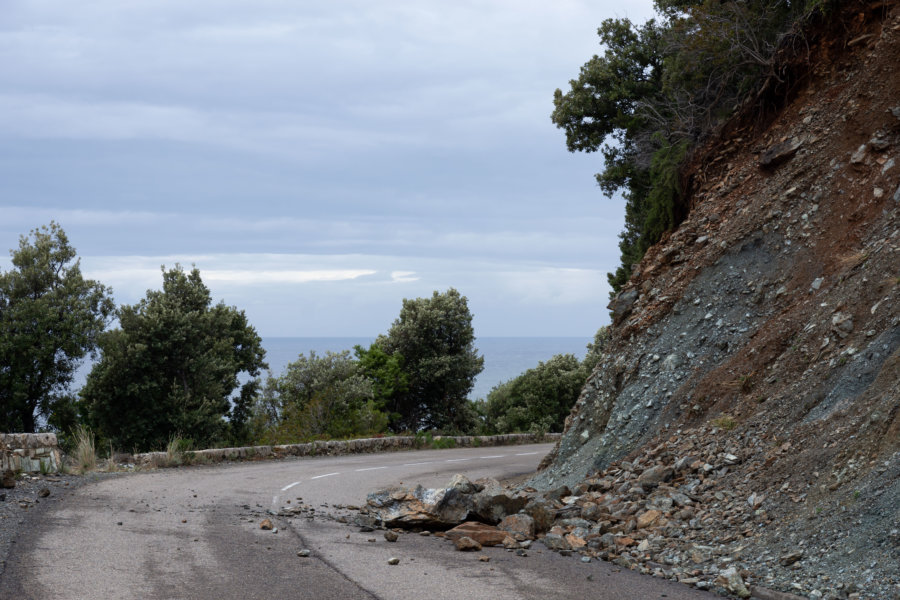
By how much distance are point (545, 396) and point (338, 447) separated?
1795 cm

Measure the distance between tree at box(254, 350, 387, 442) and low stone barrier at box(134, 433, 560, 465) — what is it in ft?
10.9

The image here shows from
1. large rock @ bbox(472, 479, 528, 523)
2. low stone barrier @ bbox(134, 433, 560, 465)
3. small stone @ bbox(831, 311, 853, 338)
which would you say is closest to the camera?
small stone @ bbox(831, 311, 853, 338)

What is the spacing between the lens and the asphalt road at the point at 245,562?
23.7ft

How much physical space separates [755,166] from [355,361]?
24.1 m

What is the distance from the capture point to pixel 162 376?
3206 centimetres

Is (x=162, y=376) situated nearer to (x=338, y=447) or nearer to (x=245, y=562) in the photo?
(x=338, y=447)

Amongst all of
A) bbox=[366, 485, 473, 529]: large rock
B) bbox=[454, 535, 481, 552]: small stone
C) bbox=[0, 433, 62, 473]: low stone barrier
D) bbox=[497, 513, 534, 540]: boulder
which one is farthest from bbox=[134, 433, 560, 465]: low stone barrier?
bbox=[454, 535, 481, 552]: small stone

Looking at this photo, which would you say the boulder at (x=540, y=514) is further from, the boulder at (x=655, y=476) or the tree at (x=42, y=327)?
the tree at (x=42, y=327)

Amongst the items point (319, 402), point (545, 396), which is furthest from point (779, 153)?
point (545, 396)

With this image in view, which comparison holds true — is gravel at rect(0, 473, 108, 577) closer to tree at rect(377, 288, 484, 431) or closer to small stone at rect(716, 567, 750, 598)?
small stone at rect(716, 567, 750, 598)

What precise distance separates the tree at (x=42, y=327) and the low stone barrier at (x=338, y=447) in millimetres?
16709

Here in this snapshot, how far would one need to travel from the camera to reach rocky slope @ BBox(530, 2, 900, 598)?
26.6 feet

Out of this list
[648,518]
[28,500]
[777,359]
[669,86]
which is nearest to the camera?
[648,518]

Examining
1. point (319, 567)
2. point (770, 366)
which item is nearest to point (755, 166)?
point (770, 366)
